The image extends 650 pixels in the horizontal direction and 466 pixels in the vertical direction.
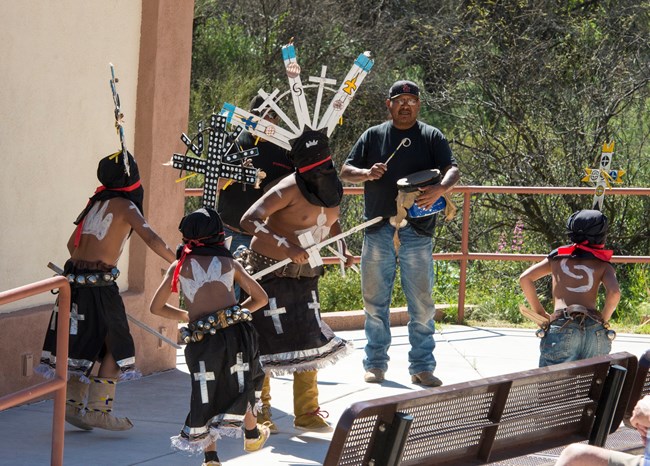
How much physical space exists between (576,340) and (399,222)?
1.86m

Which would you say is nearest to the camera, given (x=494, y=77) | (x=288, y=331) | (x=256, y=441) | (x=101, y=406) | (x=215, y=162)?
(x=256, y=441)

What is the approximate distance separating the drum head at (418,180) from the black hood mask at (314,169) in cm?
117

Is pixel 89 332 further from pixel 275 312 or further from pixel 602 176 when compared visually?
pixel 602 176

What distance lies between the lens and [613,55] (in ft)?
51.4

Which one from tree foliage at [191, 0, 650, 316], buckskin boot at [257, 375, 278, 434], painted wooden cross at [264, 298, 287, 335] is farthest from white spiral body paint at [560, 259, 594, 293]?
tree foliage at [191, 0, 650, 316]

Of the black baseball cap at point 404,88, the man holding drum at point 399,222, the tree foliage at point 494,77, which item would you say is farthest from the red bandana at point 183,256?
the tree foliage at point 494,77

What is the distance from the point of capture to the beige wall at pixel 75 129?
7.17 metres

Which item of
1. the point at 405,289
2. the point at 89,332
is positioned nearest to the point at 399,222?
the point at 405,289

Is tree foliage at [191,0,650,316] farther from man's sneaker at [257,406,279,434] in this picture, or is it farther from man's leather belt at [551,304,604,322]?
man's leather belt at [551,304,604,322]

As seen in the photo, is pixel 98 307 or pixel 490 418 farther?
pixel 98 307

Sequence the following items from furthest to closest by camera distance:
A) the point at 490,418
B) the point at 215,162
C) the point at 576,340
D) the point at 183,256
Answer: the point at 576,340
the point at 215,162
the point at 183,256
the point at 490,418

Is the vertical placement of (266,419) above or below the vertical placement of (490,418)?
below

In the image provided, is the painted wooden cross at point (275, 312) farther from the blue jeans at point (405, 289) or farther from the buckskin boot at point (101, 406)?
the blue jeans at point (405, 289)

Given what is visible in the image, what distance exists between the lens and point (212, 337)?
581 centimetres
